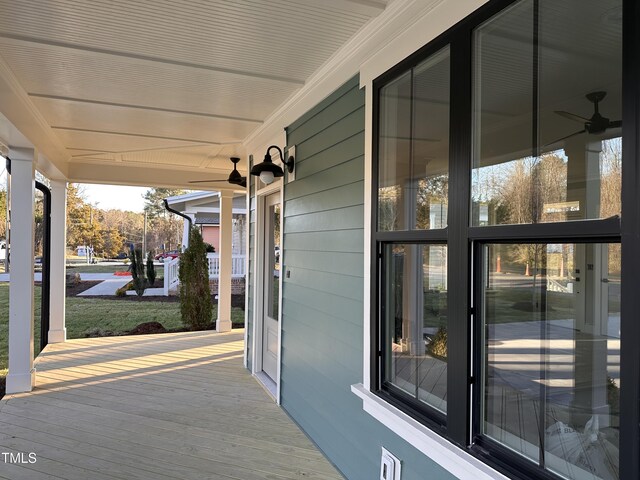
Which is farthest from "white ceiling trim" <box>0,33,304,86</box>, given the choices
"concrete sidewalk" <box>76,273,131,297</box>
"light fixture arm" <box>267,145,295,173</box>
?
"concrete sidewalk" <box>76,273,131,297</box>

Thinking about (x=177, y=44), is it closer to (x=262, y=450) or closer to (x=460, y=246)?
(x=460, y=246)

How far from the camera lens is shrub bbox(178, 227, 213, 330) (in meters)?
7.18

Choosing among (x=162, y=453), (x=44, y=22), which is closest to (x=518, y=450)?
(x=162, y=453)

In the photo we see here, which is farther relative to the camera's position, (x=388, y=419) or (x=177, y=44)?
(x=177, y=44)

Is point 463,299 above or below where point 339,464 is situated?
above

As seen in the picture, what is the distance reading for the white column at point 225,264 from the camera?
6832 mm

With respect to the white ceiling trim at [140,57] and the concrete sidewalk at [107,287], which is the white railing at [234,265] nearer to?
the concrete sidewalk at [107,287]

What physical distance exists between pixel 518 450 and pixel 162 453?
7.61 feet

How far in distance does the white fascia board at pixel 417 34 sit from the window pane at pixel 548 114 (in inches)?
5.8

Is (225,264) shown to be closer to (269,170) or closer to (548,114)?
(269,170)

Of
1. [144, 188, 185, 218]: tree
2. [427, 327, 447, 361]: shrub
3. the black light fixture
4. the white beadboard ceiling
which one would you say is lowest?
[427, 327, 447, 361]: shrub

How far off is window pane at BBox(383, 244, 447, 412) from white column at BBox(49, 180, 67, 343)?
5.17 meters

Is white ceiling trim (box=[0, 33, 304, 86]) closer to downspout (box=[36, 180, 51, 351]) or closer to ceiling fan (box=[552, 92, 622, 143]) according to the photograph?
ceiling fan (box=[552, 92, 622, 143])

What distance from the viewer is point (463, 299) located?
1.61 meters
